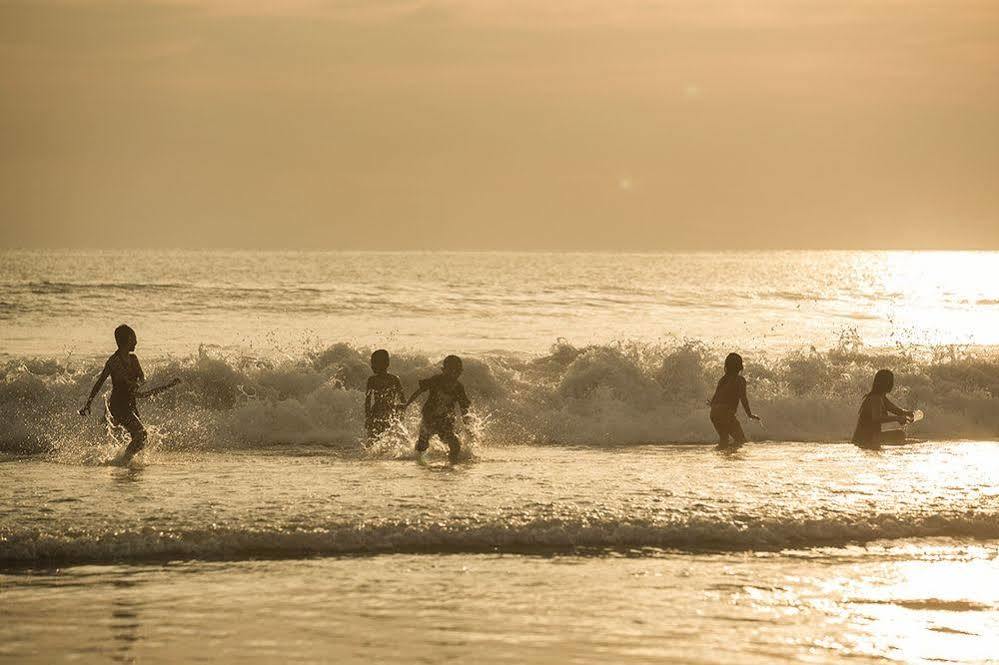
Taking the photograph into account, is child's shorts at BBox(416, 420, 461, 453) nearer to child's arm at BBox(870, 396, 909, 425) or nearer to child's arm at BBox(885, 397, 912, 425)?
child's arm at BBox(870, 396, 909, 425)

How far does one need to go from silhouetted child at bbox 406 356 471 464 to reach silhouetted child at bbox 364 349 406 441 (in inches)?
30.3

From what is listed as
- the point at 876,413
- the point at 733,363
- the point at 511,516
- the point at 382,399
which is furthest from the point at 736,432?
the point at 511,516

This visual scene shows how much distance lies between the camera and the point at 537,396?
2253cm

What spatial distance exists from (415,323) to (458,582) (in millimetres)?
26341

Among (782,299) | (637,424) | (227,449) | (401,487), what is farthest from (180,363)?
(782,299)

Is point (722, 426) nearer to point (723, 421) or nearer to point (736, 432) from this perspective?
point (723, 421)

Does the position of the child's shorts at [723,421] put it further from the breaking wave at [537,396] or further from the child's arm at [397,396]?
the child's arm at [397,396]

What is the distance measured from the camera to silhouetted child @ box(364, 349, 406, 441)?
1641 cm

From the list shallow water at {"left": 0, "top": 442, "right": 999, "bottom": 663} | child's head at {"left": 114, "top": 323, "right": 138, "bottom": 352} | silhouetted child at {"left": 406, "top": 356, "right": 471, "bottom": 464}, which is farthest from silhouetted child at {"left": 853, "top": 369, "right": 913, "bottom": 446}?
child's head at {"left": 114, "top": 323, "right": 138, "bottom": 352}

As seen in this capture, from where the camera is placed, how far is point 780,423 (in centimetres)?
2147

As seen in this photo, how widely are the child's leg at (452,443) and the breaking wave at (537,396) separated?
11.9 ft

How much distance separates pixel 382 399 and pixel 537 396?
652 centimetres

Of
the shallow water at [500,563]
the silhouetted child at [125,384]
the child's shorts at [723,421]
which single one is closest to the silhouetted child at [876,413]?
the child's shorts at [723,421]

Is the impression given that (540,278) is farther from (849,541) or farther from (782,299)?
(849,541)
